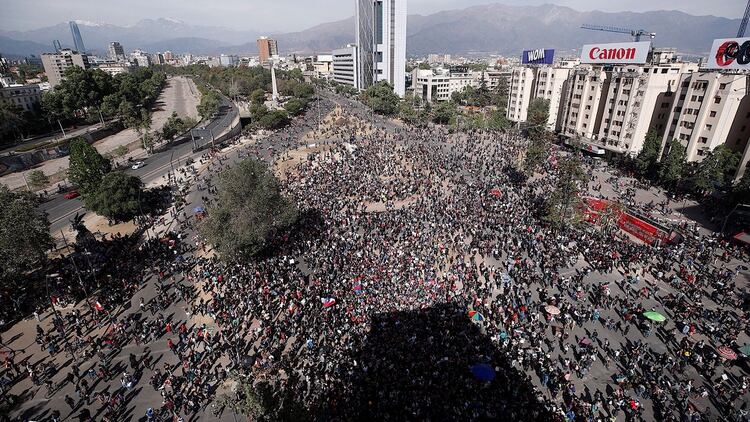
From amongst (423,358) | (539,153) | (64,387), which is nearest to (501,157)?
(539,153)

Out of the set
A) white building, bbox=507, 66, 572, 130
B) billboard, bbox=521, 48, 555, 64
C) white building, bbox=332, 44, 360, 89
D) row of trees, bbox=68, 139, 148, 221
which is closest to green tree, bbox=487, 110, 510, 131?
white building, bbox=507, 66, 572, 130

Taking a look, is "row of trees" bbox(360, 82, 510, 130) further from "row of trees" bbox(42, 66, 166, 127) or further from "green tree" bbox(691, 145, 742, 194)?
"row of trees" bbox(42, 66, 166, 127)

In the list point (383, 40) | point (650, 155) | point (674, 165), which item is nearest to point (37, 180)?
point (674, 165)

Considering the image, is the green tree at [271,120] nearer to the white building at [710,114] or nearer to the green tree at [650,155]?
the green tree at [650,155]

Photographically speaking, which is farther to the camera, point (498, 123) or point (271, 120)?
point (271, 120)

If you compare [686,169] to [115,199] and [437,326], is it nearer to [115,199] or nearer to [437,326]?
[437,326]

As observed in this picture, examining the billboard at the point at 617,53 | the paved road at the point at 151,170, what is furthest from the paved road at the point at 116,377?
the billboard at the point at 617,53
